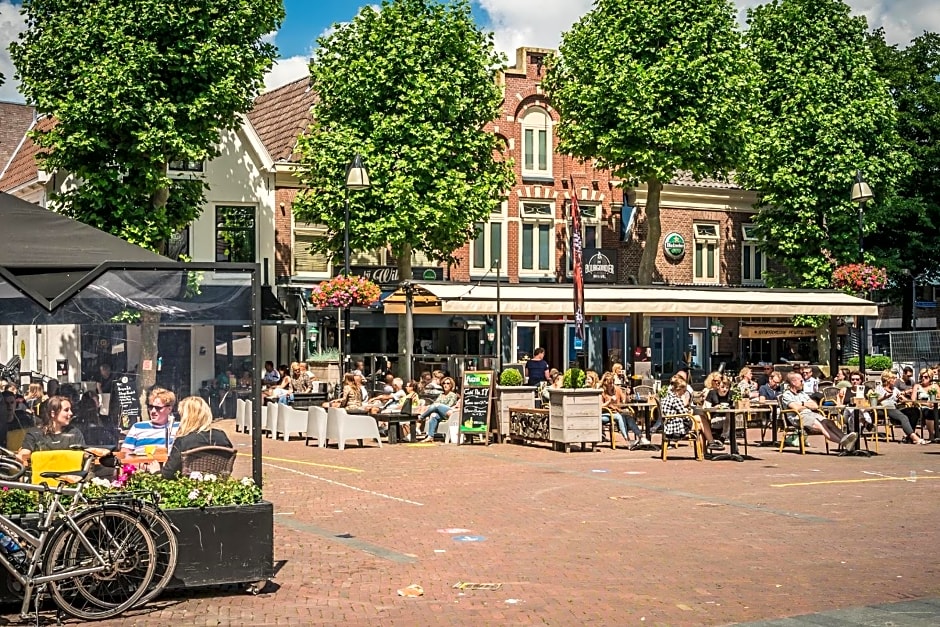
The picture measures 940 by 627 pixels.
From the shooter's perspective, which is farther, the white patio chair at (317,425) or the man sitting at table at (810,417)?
the white patio chair at (317,425)

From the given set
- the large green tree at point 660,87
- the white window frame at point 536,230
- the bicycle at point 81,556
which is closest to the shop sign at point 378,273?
the white window frame at point 536,230

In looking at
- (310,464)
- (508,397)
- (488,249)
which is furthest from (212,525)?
(488,249)

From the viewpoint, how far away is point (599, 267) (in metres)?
42.4

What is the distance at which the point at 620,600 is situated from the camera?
8625mm

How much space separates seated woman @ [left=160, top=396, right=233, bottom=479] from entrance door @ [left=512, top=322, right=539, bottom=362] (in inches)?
1269

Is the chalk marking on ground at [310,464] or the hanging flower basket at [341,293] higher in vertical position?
the hanging flower basket at [341,293]

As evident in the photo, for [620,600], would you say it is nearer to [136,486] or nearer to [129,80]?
[136,486]

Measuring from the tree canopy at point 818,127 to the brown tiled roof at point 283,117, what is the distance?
15013 mm

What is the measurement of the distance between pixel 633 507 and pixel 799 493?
2.55 m

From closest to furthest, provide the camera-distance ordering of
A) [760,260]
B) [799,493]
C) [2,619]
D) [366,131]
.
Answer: [2,619], [799,493], [366,131], [760,260]

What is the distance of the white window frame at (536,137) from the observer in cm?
4234

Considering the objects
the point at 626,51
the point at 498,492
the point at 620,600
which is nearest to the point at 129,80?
the point at 626,51

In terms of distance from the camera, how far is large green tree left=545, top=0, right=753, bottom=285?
36.9 m

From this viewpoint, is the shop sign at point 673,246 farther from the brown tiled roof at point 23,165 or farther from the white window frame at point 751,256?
the brown tiled roof at point 23,165
